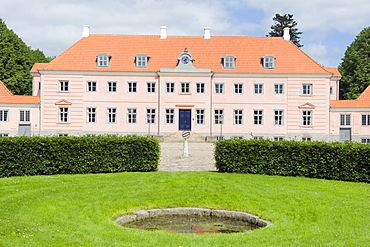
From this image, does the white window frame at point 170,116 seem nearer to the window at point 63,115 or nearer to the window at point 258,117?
the window at point 258,117

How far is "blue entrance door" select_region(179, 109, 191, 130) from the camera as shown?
134ft

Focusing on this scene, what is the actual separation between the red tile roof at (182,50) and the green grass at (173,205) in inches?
1055

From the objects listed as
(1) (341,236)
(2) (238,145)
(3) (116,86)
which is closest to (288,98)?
(3) (116,86)

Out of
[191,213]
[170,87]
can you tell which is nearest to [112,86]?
[170,87]

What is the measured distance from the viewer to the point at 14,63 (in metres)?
53.2

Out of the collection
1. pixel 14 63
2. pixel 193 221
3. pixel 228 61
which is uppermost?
pixel 14 63

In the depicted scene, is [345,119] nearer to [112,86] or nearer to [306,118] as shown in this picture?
[306,118]

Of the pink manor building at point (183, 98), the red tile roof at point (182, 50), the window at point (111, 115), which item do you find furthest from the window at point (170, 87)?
the window at point (111, 115)

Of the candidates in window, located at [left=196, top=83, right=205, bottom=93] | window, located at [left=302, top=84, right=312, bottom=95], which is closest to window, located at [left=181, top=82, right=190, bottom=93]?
window, located at [left=196, top=83, right=205, bottom=93]

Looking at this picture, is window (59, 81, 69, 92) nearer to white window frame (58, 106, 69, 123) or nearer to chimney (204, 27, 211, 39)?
white window frame (58, 106, 69, 123)

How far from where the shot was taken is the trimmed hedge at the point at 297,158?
15.5 meters

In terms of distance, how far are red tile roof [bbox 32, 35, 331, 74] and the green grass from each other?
26.8m

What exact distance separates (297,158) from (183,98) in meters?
25.5

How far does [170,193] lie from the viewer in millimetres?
12547
